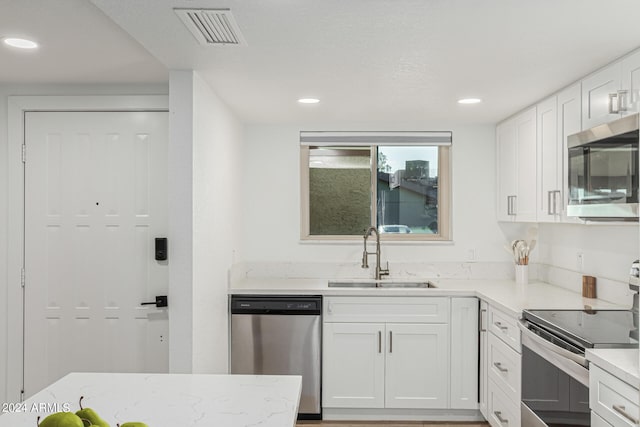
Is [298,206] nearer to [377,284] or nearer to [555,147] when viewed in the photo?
[377,284]

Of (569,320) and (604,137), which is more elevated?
(604,137)

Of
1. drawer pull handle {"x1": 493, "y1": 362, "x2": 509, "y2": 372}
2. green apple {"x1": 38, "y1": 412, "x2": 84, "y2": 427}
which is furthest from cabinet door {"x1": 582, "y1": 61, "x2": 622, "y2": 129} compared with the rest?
green apple {"x1": 38, "y1": 412, "x2": 84, "y2": 427}

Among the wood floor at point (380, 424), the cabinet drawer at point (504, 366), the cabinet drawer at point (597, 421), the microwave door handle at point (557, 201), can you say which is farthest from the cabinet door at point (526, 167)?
the cabinet drawer at point (597, 421)

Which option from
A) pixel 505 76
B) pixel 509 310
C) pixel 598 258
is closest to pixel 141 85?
pixel 505 76

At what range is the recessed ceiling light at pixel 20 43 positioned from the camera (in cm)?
236

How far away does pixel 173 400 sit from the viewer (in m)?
1.48

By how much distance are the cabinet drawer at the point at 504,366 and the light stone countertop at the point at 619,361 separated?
33.5 inches

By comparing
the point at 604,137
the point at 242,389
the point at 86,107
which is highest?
the point at 86,107

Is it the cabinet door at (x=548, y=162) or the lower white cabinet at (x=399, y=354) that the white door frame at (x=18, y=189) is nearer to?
the lower white cabinet at (x=399, y=354)

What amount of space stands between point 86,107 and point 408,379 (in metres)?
2.85

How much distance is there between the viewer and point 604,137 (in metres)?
2.32

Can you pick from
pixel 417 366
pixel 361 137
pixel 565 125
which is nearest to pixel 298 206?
pixel 361 137

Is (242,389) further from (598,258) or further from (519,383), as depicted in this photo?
(598,258)

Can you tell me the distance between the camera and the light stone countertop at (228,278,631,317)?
2.95 metres
